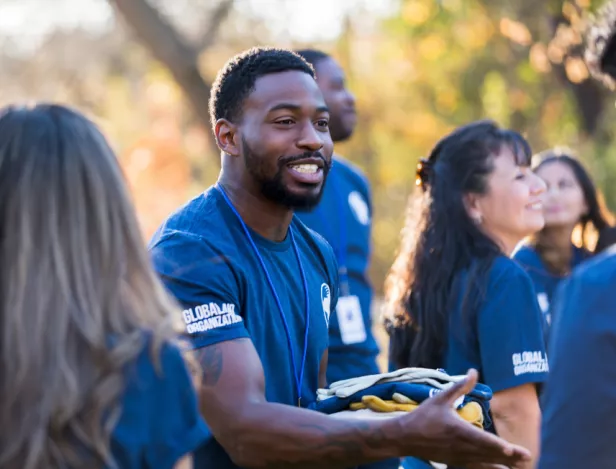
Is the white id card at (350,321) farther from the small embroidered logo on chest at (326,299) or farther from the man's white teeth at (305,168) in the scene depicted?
the man's white teeth at (305,168)

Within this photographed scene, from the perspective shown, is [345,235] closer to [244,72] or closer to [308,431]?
[244,72]

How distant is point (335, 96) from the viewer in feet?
19.4

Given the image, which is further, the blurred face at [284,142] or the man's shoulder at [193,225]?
the blurred face at [284,142]

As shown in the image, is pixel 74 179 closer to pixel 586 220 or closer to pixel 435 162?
pixel 435 162

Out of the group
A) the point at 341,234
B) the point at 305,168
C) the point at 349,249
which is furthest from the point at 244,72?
the point at 349,249

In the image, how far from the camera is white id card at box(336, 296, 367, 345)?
17.5 feet

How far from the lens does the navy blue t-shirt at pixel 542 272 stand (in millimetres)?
6059

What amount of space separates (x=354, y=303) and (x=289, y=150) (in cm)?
213

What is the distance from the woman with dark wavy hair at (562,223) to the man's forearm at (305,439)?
3.37m

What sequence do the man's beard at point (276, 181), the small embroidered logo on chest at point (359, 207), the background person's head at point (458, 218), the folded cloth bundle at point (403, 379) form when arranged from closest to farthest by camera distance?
1. the folded cloth bundle at point (403, 379)
2. the man's beard at point (276, 181)
3. the background person's head at point (458, 218)
4. the small embroidered logo on chest at point (359, 207)

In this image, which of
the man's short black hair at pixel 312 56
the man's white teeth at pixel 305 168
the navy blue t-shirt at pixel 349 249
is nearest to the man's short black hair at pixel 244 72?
the man's white teeth at pixel 305 168

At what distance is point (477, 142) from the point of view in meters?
4.49

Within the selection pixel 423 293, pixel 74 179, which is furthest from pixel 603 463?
pixel 423 293

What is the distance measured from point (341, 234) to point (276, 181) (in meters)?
2.10
